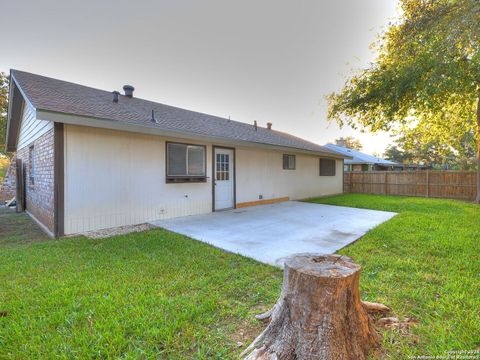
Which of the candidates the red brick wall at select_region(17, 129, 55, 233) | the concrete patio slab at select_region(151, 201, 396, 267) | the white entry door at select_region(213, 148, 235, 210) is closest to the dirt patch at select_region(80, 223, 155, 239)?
the concrete patio slab at select_region(151, 201, 396, 267)

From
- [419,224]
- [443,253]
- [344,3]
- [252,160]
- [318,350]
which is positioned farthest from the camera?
[252,160]

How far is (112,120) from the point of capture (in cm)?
533

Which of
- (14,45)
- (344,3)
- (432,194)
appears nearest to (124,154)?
(14,45)

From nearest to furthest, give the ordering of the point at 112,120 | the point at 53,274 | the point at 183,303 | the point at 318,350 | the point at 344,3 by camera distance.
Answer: the point at 318,350 → the point at 183,303 → the point at 53,274 → the point at 112,120 → the point at 344,3

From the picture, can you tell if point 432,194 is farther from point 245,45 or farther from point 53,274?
point 53,274

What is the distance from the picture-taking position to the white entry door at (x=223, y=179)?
822 cm

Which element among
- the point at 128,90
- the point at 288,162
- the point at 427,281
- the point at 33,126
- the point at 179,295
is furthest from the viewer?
the point at 288,162

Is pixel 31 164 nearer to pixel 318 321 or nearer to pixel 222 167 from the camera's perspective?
pixel 222 167

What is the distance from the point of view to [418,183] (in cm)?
1320

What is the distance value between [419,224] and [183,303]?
6.20 m

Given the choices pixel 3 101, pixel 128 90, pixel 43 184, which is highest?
pixel 3 101

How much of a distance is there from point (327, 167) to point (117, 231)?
38.2ft

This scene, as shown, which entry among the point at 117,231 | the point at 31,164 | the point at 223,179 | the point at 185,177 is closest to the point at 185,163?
the point at 185,177

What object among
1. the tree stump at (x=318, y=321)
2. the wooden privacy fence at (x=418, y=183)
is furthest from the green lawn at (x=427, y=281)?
the wooden privacy fence at (x=418, y=183)
